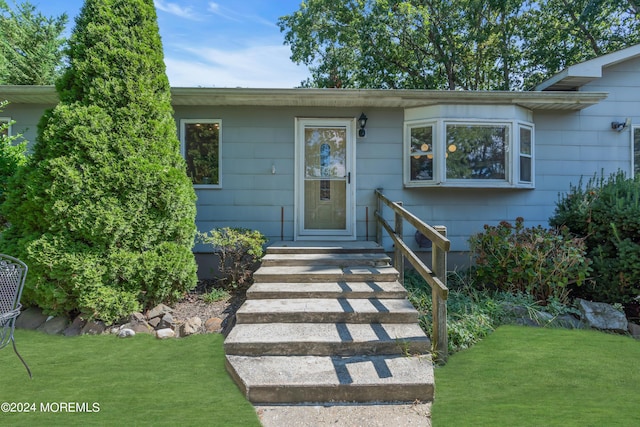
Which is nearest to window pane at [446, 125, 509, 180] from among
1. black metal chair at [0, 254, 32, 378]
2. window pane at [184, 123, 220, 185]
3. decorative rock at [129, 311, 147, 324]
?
window pane at [184, 123, 220, 185]

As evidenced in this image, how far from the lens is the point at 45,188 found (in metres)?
3.60

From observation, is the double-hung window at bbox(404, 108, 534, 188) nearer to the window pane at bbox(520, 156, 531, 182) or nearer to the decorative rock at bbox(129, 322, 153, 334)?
the window pane at bbox(520, 156, 531, 182)

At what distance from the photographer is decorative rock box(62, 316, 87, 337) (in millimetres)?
3713

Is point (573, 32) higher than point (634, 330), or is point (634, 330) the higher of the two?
point (573, 32)

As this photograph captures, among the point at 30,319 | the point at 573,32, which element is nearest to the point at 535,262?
the point at 30,319

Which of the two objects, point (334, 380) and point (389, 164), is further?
point (389, 164)

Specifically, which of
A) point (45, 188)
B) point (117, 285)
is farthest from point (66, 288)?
point (45, 188)

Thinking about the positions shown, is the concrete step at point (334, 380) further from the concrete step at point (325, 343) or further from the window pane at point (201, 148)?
the window pane at point (201, 148)

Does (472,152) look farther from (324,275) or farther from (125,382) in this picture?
(125,382)

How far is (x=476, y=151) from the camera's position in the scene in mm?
5559

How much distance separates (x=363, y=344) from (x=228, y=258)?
2.95m

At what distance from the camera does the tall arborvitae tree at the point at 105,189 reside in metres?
3.61

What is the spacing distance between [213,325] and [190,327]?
234 millimetres

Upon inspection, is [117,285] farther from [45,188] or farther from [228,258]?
→ [228,258]
